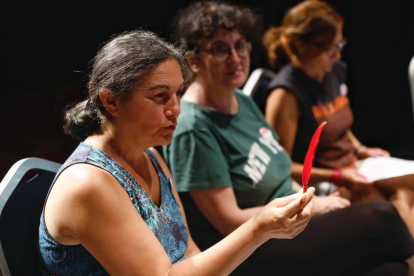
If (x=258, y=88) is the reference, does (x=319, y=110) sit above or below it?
below

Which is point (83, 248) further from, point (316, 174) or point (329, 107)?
point (329, 107)

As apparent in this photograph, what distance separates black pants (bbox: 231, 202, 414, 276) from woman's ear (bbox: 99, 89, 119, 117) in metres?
0.59

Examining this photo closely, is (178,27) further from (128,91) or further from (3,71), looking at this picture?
(128,91)

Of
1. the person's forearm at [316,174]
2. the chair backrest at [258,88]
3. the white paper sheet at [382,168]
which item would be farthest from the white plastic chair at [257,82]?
the white paper sheet at [382,168]

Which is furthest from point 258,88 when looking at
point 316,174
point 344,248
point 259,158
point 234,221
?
point 344,248

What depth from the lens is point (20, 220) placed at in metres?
1.21

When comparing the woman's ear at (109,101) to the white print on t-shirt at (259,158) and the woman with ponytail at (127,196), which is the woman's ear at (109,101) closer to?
the woman with ponytail at (127,196)

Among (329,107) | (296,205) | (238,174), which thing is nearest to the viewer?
(296,205)

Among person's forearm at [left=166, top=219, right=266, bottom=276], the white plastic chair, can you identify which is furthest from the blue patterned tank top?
the white plastic chair

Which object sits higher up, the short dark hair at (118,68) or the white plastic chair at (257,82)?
the short dark hair at (118,68)

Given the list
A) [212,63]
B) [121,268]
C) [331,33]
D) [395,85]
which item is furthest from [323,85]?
[121,268]

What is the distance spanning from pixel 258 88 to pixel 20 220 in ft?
4.15

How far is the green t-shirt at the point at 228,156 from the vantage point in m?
1.56

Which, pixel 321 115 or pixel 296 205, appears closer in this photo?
pixel 296 205
